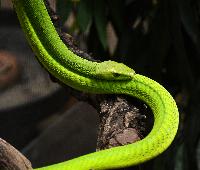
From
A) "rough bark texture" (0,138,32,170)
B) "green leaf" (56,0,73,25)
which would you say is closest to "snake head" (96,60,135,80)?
"rough bark texture" (0,138,32,170)

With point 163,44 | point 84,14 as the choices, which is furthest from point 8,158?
point 163,44

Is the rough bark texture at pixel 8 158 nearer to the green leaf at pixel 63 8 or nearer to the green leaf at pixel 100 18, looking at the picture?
the green leaf at pixel 63 8

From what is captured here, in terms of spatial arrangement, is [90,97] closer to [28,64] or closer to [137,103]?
[137,103]

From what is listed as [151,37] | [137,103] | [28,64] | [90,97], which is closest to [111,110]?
[137,103]

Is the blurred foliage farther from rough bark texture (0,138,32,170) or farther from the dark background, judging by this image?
rough bark texture (0,138,32,170)

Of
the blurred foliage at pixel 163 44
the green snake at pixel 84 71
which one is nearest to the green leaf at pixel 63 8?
the blurred foliage at pixel 163 44

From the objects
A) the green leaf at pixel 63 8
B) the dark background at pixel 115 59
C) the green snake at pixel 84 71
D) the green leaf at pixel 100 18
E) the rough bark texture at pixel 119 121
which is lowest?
the dark background at pixel 115 59

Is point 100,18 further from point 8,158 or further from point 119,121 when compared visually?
point 8,158
